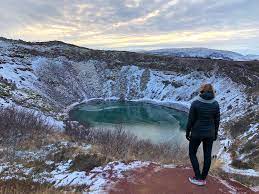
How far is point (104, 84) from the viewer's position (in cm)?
7931

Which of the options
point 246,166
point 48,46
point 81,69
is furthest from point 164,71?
point 246,166

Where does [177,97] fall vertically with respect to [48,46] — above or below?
below

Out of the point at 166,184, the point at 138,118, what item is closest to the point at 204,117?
the point at 166,184

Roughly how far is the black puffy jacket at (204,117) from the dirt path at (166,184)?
1.59 meters

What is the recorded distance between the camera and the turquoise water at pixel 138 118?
152 ft

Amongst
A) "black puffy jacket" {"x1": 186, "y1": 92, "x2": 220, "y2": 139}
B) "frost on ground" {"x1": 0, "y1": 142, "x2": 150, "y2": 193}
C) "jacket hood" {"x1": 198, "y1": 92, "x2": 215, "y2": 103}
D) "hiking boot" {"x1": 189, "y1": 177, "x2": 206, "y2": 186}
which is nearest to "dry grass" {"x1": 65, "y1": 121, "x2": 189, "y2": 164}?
"frost on ground" {"x1": 0, "y1": 142, "x2": 150, "y2": 193}

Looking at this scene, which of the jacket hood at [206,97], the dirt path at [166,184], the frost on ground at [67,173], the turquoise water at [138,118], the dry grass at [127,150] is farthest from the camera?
the turquoise water at [138,118]

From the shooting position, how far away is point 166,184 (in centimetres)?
1070

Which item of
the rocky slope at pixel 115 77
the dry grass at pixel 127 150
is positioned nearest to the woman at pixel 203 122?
the dry grass at pixel 127 150

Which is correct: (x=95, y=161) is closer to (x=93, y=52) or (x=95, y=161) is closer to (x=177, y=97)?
(x=177, y=97)

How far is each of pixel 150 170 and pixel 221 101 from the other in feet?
164

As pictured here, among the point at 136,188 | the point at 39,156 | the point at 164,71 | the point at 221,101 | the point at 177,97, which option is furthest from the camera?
the point at 164,71

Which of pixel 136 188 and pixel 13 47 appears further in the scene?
pixel 13 47

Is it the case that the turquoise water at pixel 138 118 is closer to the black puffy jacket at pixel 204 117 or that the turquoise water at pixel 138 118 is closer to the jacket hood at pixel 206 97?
the black puffy jacket at pixel 204 117
